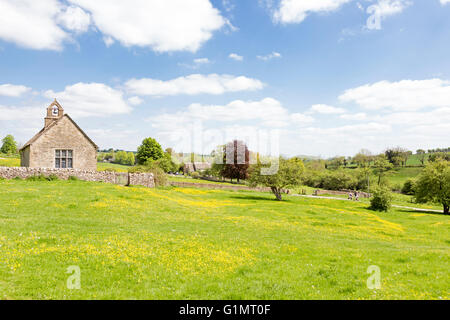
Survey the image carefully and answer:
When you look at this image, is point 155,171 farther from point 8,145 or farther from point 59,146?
point 8,145

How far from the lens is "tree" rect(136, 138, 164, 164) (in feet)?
338

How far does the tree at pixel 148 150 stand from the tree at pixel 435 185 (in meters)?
82.5

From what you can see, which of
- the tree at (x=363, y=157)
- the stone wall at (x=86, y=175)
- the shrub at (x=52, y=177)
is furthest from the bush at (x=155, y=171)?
the tree at (x=363, y=157)

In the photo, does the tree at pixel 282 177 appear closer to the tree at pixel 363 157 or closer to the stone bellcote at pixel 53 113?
the stone bellcote at pixel 53 113

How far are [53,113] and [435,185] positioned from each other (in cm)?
6888

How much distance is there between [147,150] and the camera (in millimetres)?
103312

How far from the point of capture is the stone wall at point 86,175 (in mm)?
33906

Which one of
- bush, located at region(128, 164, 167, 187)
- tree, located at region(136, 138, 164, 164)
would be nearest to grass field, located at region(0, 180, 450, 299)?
bush, located at region(128, 164, 167, 187)

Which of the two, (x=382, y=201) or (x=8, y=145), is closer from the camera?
(x=382, y=201)

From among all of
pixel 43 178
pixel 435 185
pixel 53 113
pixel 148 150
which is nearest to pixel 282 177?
pixel 435 185

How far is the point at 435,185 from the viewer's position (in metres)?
50.9
